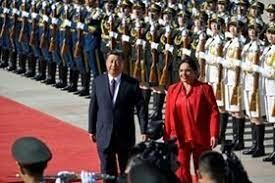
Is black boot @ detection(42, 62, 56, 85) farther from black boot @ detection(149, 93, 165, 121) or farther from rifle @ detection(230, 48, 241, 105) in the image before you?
rifle @ detection(230, 48, 241, 105)

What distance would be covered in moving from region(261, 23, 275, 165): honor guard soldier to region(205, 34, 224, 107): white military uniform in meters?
0.93

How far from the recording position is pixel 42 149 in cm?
555

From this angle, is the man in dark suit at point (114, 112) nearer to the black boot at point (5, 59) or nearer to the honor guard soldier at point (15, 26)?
the honor guard soldier at point (15, 26)

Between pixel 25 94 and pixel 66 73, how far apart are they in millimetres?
744

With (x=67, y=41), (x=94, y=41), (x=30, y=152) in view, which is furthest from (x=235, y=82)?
(x=30, y=152)

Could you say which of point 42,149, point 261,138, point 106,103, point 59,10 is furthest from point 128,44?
point 42,149

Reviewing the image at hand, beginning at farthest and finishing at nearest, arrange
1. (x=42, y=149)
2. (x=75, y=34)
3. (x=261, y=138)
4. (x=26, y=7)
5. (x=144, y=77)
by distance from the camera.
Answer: (x=26, y=7) → (x=75, y=34) → (x=144, y=77) → (x=261, y=138) → (x=42, y=149)

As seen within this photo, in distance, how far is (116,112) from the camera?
406 inches

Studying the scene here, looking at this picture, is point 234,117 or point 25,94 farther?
point 25,94

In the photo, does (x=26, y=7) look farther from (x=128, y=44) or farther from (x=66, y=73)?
(x=128, y=44)

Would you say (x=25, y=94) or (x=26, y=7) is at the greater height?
(x=26, y=7)

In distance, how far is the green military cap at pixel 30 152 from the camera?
5.48m

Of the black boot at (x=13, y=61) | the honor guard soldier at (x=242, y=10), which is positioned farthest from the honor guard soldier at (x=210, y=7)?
the black boot at (x=13, y=61)

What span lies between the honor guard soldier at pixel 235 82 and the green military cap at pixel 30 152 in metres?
8.26
